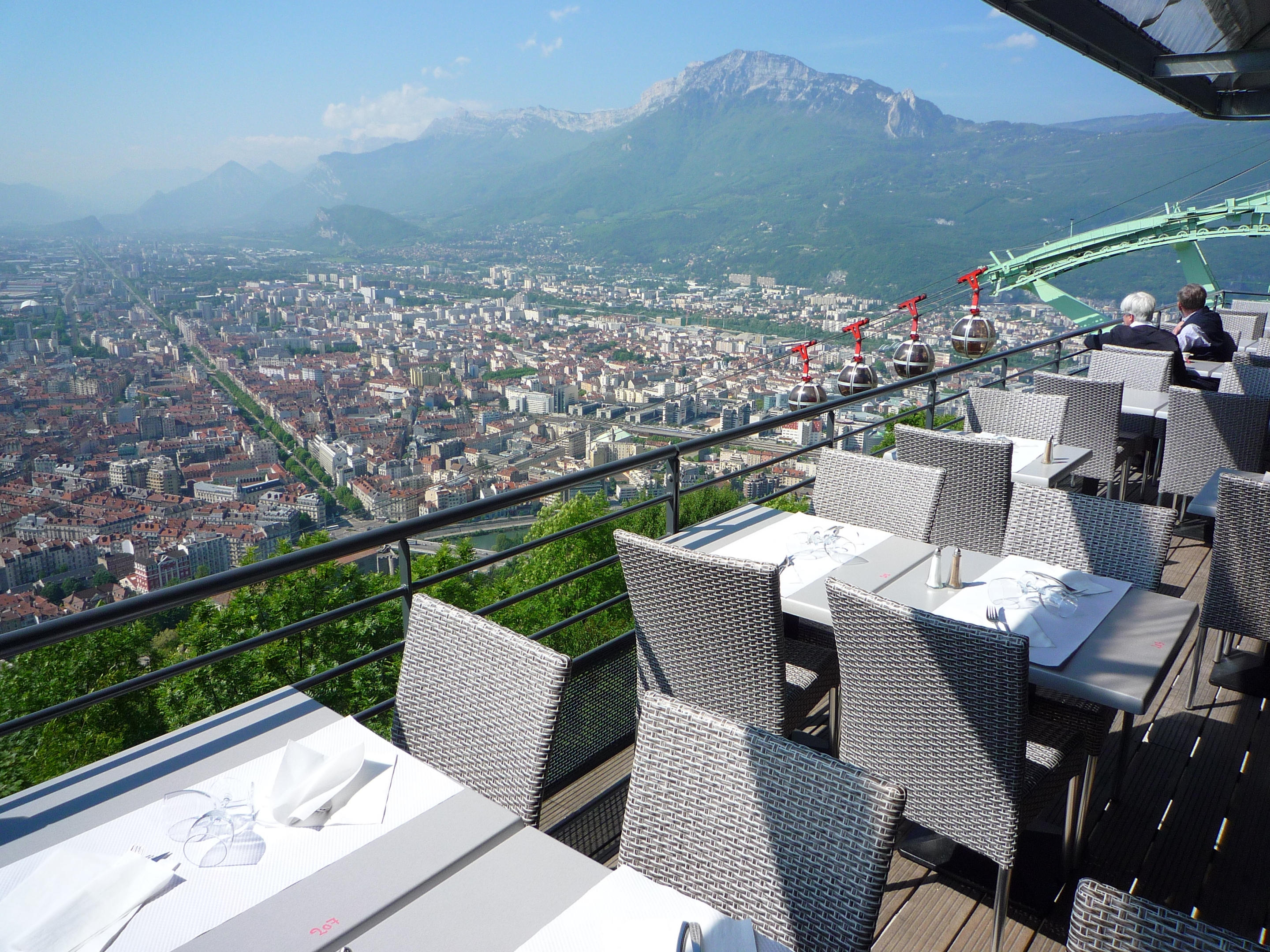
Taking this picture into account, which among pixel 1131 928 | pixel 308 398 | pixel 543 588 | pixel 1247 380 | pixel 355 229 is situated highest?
pixel 355 229

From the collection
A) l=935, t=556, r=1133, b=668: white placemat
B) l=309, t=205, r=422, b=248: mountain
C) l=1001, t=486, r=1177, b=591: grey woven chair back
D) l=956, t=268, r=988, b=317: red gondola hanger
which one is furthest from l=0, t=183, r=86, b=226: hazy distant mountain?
l=935, t=556, r=1133, b=668: white placemat

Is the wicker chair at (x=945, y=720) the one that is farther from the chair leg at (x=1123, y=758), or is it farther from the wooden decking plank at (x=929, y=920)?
the chair leg at (x=1123, y=758)

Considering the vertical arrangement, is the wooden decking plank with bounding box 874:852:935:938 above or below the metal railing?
below

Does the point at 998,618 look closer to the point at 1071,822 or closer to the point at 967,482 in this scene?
the point at 1071,822

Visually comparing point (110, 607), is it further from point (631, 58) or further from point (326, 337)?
point (631, 58)

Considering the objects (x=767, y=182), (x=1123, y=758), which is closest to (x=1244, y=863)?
(x=1123, y=758)

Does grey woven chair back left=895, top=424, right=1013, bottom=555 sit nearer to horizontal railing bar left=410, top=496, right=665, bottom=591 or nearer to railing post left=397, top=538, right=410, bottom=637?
horizontal railing bar left=410, top=496, right=665, bottom=591

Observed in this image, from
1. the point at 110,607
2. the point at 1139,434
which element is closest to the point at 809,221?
the point at 1139,434
